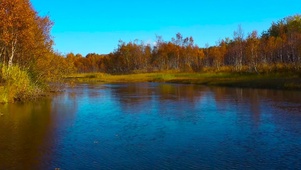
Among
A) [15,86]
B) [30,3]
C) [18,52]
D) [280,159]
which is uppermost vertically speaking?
[30,3]

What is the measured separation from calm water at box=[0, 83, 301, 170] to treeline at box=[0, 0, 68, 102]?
19.9ft

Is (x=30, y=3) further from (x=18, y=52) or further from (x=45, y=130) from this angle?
(x=45, y=130)

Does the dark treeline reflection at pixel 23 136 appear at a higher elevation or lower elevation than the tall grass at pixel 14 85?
lower

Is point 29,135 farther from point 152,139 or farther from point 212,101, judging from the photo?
point 212,101

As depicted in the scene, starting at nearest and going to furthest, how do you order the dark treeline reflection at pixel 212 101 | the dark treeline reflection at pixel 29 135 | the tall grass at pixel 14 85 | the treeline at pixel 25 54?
the dark treeline reflection at pixel 29 135 < the dark treeline reflection at pixel 212 101 < the tall grass at pixel 14 85 < the treeline at pixel 25 54

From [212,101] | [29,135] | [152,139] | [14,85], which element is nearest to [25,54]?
[14,85]

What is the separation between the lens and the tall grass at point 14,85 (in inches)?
1089

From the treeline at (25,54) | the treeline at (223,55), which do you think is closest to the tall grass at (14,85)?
the treeline at (25,54)

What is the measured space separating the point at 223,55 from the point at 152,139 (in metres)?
90.5

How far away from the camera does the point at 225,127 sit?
17000 millimetres

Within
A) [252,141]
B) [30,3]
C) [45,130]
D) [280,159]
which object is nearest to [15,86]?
[30,3]

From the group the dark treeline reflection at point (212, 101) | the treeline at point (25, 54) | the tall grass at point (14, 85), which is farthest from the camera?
the treeline at point (25, 54)

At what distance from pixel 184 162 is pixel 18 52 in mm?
27217

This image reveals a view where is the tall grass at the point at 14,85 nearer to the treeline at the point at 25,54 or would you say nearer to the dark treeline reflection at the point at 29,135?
the treeline at the point at 25,54
